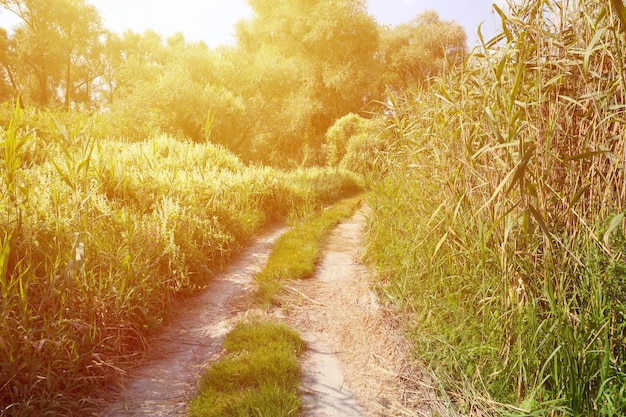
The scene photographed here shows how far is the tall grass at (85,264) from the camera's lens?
9.02ft

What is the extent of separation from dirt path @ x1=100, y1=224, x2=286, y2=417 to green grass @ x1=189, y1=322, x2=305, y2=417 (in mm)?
191

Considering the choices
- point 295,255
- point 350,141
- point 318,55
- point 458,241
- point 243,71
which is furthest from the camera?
point 318,55

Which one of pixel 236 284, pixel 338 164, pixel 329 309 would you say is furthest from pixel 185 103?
pixel 329 309

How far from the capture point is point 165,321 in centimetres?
431

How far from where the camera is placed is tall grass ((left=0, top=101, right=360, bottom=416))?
2.75m

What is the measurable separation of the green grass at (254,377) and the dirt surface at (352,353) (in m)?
0.16

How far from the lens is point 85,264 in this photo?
12.0 ft

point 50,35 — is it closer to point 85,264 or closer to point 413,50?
point 413,50

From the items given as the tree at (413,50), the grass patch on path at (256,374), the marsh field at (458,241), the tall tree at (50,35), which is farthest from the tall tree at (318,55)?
the grass patch on path at (256,374)

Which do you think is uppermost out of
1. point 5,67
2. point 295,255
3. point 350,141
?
point 5,67

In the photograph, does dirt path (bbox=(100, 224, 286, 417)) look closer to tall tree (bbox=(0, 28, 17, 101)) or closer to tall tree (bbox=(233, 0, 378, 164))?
tall tree (bbox=(233, 0, 378, 164))

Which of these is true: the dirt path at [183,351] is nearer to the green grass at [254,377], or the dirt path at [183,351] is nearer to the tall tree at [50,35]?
the green grass at [254,377]

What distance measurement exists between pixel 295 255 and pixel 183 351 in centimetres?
271

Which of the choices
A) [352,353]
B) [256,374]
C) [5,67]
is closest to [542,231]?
[352,353]
